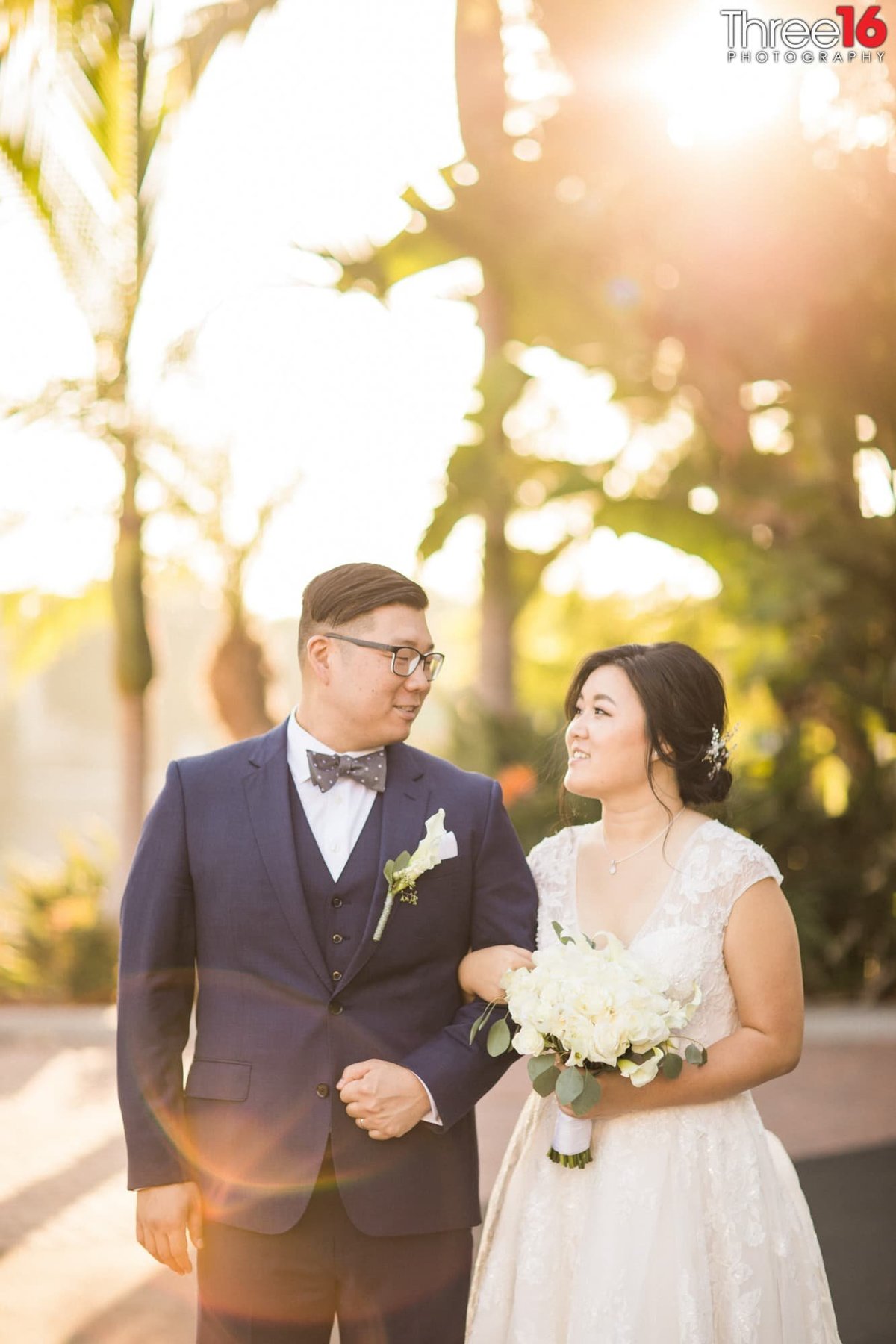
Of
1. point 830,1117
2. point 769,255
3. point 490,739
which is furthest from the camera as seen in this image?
point 490,739

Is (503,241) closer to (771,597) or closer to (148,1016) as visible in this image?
(771,597)

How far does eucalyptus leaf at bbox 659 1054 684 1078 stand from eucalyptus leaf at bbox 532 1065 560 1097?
228 mm

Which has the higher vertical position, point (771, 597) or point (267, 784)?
point (771, 597)

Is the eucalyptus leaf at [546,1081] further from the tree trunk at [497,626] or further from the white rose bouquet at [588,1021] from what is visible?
the tree trunk at [497,626]

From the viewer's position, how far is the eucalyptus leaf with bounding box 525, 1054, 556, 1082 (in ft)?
8.90

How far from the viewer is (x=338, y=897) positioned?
2867 millimetres

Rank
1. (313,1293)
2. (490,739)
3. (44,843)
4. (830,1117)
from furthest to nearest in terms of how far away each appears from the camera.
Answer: (44,843)
(490,739)
(830,1117)
(313,1293)

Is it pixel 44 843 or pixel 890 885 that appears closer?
pixel 890 885

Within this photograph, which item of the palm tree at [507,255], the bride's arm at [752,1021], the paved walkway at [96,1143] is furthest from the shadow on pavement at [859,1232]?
the palm tree at [507,255]

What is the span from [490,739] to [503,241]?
4.34 meters

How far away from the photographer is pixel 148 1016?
9.48ft

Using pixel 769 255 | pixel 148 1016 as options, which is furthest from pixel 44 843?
pixel 148 1016

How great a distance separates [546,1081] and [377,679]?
37.1 inches

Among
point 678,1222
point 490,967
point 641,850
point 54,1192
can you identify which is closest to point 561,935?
point 490,967
